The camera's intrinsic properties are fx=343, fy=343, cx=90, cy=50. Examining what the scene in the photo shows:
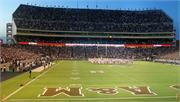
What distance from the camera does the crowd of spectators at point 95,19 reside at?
438 feet

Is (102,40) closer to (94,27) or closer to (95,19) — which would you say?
(94,27)

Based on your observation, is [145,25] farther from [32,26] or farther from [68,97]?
[68,97]

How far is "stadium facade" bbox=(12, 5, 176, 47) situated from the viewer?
431ft

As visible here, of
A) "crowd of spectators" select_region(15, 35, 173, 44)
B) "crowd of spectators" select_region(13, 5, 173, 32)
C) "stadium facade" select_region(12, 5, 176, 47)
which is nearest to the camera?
"stadium facade" select_region(12, 5, 176, 47)

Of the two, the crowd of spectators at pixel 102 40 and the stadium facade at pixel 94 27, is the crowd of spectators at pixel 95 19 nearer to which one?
A: the stadium facade at pixel 94 27

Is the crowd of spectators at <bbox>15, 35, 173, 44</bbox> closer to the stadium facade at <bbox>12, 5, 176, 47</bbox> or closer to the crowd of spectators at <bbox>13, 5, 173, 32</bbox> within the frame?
the stadium facade at <bbox>12, 5, 176, 47</bbox>

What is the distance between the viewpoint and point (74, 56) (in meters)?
121

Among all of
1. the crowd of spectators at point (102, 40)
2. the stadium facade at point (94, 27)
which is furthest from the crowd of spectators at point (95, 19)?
the crowd of spectators at point (102, 40)

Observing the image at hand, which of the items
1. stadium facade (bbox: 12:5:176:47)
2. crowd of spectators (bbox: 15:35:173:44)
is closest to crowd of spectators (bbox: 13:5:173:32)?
stadium facade (bbox: 12:5:176:47)

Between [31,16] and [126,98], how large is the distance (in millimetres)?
115191

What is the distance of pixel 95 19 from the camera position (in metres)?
139

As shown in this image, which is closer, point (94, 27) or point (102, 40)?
point (94, 27)

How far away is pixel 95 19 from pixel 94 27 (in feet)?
13.2

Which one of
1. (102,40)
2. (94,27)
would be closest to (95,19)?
(94,27)
